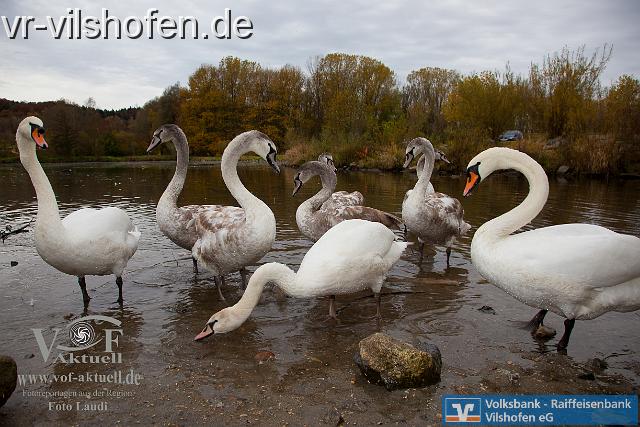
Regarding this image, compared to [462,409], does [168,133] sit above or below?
above

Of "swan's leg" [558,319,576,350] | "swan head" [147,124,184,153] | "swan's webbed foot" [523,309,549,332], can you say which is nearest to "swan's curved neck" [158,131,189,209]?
"swan head" [147,124,184,153]

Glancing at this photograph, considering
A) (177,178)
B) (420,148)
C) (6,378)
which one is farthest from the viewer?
(420,148)

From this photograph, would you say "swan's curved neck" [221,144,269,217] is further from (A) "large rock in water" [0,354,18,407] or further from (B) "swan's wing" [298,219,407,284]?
(A) "large rock in water" [0,354,18,407]

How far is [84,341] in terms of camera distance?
4.39m

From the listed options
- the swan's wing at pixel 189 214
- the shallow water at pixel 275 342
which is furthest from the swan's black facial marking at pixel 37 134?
the swan's wing at pixel 189 214

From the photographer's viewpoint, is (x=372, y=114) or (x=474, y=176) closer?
(x=474, y=176)

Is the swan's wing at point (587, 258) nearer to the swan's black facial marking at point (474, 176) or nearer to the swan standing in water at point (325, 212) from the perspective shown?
the swan's black facial marking at point (474, 176)

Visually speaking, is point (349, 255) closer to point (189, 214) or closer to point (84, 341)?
point (84, 341)

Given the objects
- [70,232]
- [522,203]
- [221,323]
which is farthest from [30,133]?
[522,203]

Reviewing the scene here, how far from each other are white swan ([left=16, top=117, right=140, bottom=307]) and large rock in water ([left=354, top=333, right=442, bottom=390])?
3296 mm

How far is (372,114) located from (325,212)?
108 ft

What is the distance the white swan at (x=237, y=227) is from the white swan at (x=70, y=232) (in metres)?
1.06

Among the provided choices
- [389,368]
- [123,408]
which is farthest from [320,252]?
[123,408]

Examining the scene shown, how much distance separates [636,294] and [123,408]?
4.46 meters
